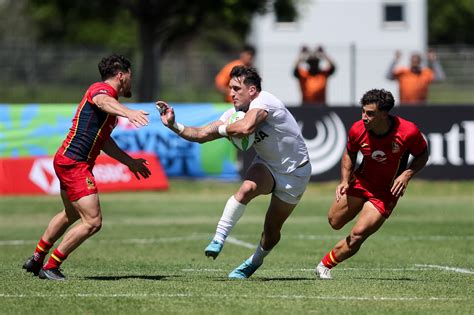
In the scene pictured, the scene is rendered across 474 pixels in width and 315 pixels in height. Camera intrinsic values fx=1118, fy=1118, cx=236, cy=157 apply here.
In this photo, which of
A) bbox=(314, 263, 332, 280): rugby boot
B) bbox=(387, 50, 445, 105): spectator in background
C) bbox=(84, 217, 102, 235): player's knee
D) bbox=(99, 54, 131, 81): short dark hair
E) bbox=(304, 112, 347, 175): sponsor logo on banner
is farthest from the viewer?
bbox=(387, 50, 445, 105): spectator in background

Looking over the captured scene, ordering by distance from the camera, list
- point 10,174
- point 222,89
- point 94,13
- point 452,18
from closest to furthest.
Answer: point 10,174
point 222,89
point 94,13
point 452,18

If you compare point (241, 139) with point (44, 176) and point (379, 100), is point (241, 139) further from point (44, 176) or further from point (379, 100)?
point (44, 176)

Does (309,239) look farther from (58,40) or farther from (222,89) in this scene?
(58,40)

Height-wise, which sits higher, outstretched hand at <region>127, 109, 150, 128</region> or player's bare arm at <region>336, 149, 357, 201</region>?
outstretched hand at <region>127, 109, 150, 128</region>

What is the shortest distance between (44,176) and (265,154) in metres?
12.7

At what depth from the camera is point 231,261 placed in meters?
14.3

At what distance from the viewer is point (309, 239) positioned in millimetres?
17094

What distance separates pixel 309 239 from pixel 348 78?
457 inches

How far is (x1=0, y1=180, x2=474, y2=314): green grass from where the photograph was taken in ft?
31.3

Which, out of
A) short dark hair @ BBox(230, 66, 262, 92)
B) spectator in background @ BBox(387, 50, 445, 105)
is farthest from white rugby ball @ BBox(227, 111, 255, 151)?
spectator in background @ BBox(387, 50, 445, 105)

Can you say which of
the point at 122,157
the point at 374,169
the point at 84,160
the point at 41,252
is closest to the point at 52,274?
the point at 41,252

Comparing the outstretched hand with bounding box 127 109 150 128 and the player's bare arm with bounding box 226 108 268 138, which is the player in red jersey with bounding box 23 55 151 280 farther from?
the player's bare arm with bounding box 226 108 268 138

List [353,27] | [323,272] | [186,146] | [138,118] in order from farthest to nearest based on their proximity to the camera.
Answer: [353,27] < [186,146] < [323,272] < [138,118]

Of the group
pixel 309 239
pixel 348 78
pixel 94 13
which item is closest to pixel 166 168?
pixel 348 78
